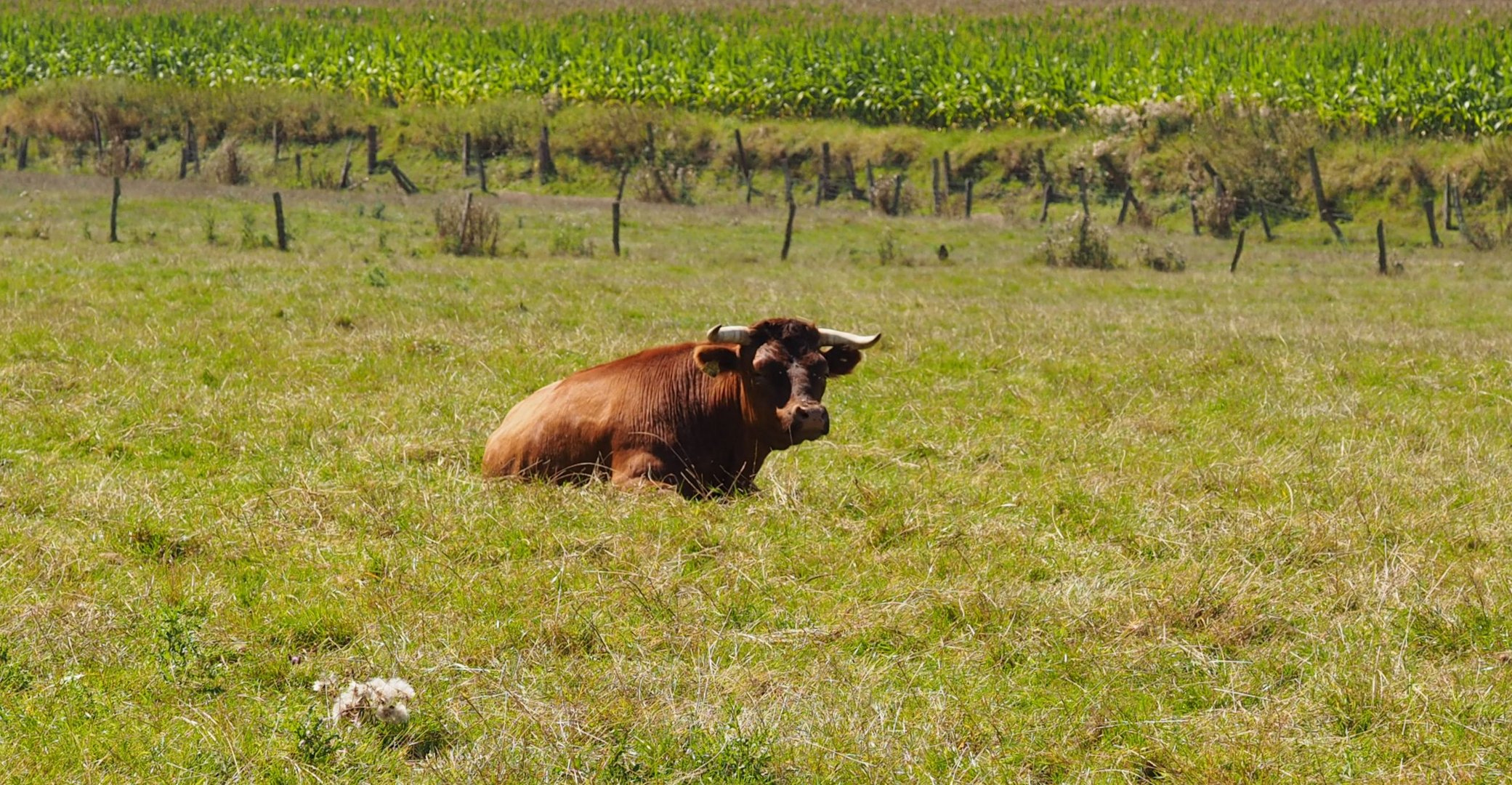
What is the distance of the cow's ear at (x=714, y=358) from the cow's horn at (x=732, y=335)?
7cm

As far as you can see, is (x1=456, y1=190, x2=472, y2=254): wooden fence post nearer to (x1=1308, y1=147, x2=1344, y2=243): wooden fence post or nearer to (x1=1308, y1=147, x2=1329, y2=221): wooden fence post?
(x1=1308, y1=147, x2=1344, y2=243): wooden fence post

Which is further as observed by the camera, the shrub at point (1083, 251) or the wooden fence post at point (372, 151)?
the wooden fence post at point (372, 151)

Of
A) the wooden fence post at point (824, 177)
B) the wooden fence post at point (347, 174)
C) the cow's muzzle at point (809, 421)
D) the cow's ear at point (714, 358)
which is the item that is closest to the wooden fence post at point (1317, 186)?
the wooden fence post at point (824, 177)

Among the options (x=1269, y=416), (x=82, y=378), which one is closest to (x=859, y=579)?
(x=1269, y=416)

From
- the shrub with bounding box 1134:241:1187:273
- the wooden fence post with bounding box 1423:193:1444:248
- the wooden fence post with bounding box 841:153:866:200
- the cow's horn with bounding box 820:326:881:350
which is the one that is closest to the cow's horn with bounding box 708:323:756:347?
the cow's horn with bounding box 820:326:881:350

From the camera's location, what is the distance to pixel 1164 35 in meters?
52.0

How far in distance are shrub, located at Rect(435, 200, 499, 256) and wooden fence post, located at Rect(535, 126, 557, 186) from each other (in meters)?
21.3

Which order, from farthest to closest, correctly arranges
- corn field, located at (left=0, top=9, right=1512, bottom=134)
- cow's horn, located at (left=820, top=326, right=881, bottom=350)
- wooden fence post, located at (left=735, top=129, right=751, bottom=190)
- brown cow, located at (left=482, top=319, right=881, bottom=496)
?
wooden fence post, located at (left=735, top=129, right=751, bottom=190) → corn field, located at (left=0, top=9, right=1512, bottom=134) → cow's horn, located at (left=820, top=326, right=881, bottom=350) → brown cow, located at (left=482, top=319, right=881, bottom=496)

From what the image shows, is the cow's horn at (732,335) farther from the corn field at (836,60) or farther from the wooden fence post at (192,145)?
the wooden fence post at (192,145)

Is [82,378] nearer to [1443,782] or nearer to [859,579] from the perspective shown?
[859,579]

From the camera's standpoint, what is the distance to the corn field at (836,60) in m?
44.8

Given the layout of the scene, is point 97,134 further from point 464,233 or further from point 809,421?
point 809,421

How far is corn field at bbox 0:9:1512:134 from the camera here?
1763 inches

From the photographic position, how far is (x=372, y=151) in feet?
156
